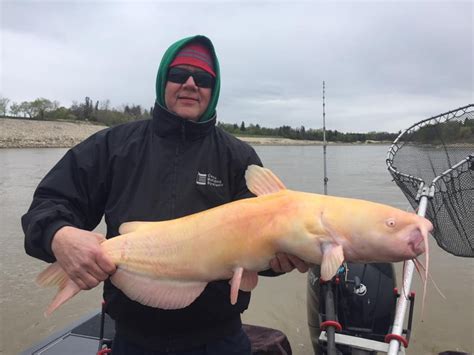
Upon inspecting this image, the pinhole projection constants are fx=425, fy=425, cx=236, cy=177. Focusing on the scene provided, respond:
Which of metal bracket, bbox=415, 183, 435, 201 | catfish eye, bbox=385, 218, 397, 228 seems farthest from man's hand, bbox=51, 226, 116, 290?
metal bracket, bbox=415, 183, 435, 201

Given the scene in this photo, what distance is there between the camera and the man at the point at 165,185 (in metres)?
2.52

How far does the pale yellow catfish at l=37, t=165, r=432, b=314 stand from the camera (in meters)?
1.98

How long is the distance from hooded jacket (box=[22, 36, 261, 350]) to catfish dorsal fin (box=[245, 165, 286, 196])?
1.22ft

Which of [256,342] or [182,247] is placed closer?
[182,247]

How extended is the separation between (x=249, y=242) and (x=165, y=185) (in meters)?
0.72

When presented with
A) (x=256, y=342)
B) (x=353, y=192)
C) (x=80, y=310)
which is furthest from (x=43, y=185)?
(x=353, y=192)

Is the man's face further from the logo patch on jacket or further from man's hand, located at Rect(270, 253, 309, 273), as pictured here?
man's hand, located at Rect(270, 253, 309, 273)

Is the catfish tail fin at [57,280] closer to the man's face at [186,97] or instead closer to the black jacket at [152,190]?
the black jacket at [152,190]

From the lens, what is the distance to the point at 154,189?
261 cm

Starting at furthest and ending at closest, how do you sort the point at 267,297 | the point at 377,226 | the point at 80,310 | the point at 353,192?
the point at 353,192 < the point at 267,297 < the point at 80,310 < the point at 377,226

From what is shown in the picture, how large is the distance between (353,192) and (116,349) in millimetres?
17606

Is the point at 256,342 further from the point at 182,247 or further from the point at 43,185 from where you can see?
the point at 43,185

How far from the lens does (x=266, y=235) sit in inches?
85.8

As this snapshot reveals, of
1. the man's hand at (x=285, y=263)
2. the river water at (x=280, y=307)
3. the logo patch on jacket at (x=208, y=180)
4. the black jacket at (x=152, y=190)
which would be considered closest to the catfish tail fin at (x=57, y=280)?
the black jacket at (x=152, y=190)
